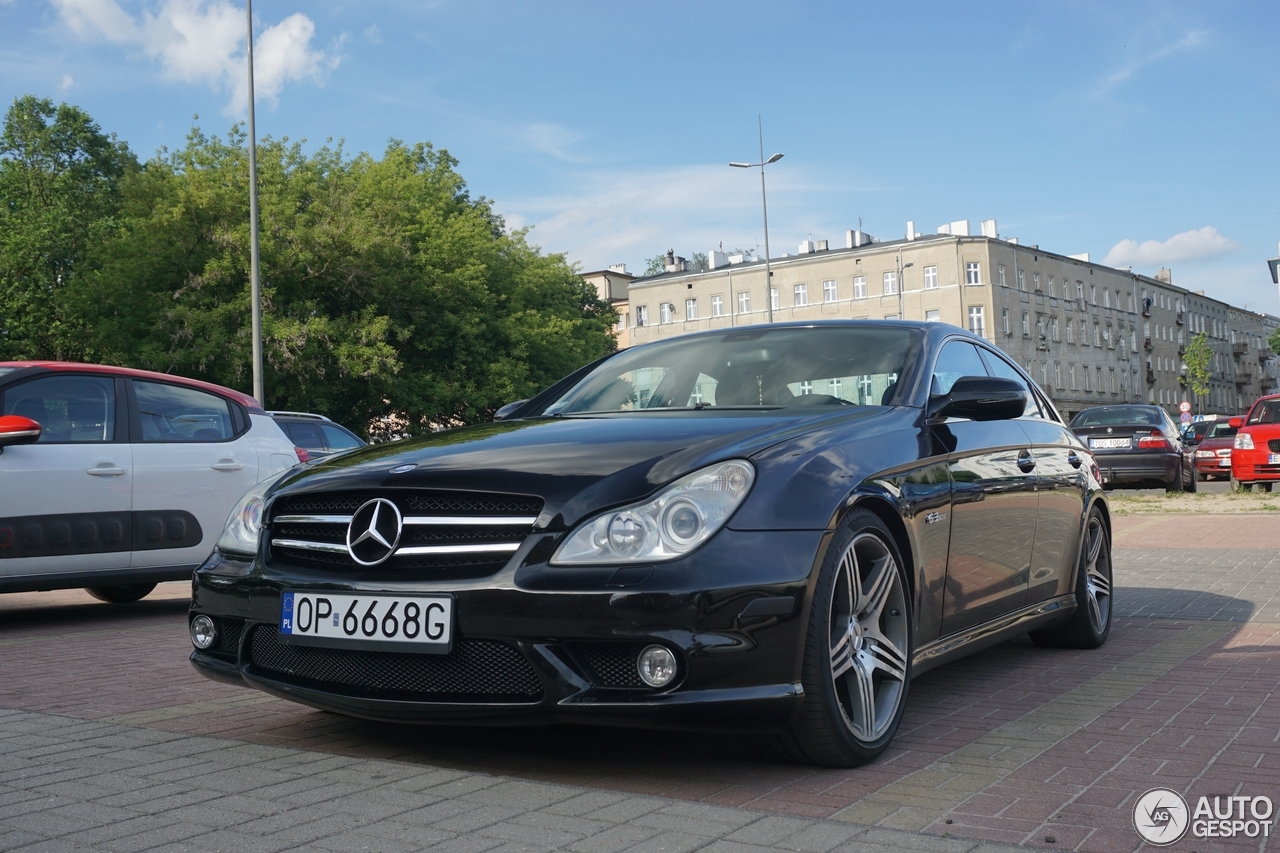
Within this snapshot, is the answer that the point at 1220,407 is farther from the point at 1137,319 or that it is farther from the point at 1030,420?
the point at 1030,420

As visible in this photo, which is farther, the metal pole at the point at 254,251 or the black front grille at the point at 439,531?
the metal pole at the point at 254,251

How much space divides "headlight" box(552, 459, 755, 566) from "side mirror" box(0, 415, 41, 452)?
4.89 m

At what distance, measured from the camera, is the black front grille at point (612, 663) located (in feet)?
11.2

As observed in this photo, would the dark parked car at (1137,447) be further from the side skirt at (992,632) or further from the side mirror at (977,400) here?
the side mirror at (977,400)

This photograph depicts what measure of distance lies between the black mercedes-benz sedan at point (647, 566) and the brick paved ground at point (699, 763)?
22cm

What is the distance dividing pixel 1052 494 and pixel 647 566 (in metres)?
2.85

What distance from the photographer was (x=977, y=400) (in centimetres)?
465

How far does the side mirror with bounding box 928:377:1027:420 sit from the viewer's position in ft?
15.3

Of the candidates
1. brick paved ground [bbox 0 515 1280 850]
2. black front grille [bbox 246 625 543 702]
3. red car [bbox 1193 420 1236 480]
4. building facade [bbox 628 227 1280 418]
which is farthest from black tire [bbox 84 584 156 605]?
building facade [bbox 628 227 1280 418]

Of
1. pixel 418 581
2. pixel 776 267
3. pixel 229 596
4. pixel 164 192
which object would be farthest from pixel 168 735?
pixel 776 267

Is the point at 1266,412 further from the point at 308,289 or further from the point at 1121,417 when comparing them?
the point at 308,289

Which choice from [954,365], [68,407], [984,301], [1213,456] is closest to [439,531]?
[954,365]

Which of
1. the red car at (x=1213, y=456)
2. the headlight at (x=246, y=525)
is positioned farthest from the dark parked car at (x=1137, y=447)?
the headlight at (x=246, y=525)

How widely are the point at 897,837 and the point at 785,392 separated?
2010 mm
